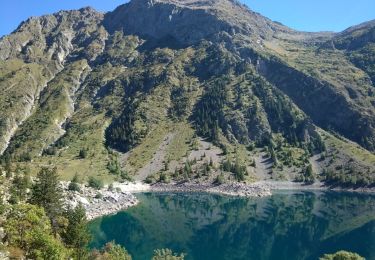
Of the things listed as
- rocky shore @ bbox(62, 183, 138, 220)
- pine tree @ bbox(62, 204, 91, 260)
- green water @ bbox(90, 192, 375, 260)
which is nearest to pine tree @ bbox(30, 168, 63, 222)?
pine tree @ bbox(62, 204, 91, 260)

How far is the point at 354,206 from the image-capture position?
19650cm

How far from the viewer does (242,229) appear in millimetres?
151375

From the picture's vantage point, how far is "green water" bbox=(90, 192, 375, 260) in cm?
12219

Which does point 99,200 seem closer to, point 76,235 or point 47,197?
point 47,197

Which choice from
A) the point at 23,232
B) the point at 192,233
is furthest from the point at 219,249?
the point at 23,232

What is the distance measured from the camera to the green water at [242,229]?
401ft

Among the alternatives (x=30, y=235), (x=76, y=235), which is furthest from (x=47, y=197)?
(x=30, y=235)

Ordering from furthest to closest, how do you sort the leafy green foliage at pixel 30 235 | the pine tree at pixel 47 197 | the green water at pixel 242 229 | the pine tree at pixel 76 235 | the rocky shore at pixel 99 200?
1. the rocky shore at pixel 99 200
2. the green water at pixel 242 229
3. the pine tree at pixel 47 197
4. the pine tree at pixel 76 235
5. the leafy green foliage at pixel 30 235

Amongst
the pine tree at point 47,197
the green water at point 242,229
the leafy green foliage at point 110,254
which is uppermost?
the pine tree at point 47,197

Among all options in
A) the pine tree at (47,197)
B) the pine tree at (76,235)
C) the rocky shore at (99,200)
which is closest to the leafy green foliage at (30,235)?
the pine tree at (76,235)

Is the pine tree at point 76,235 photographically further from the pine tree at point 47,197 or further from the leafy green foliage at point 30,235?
the leafy green foliage at point 30,235

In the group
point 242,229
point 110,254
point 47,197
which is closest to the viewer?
point 110,254

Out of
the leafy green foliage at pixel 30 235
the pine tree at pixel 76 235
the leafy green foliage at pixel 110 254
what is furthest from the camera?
the leafy green foliage at pixel 110 254

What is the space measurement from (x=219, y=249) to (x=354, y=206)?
319 feet
